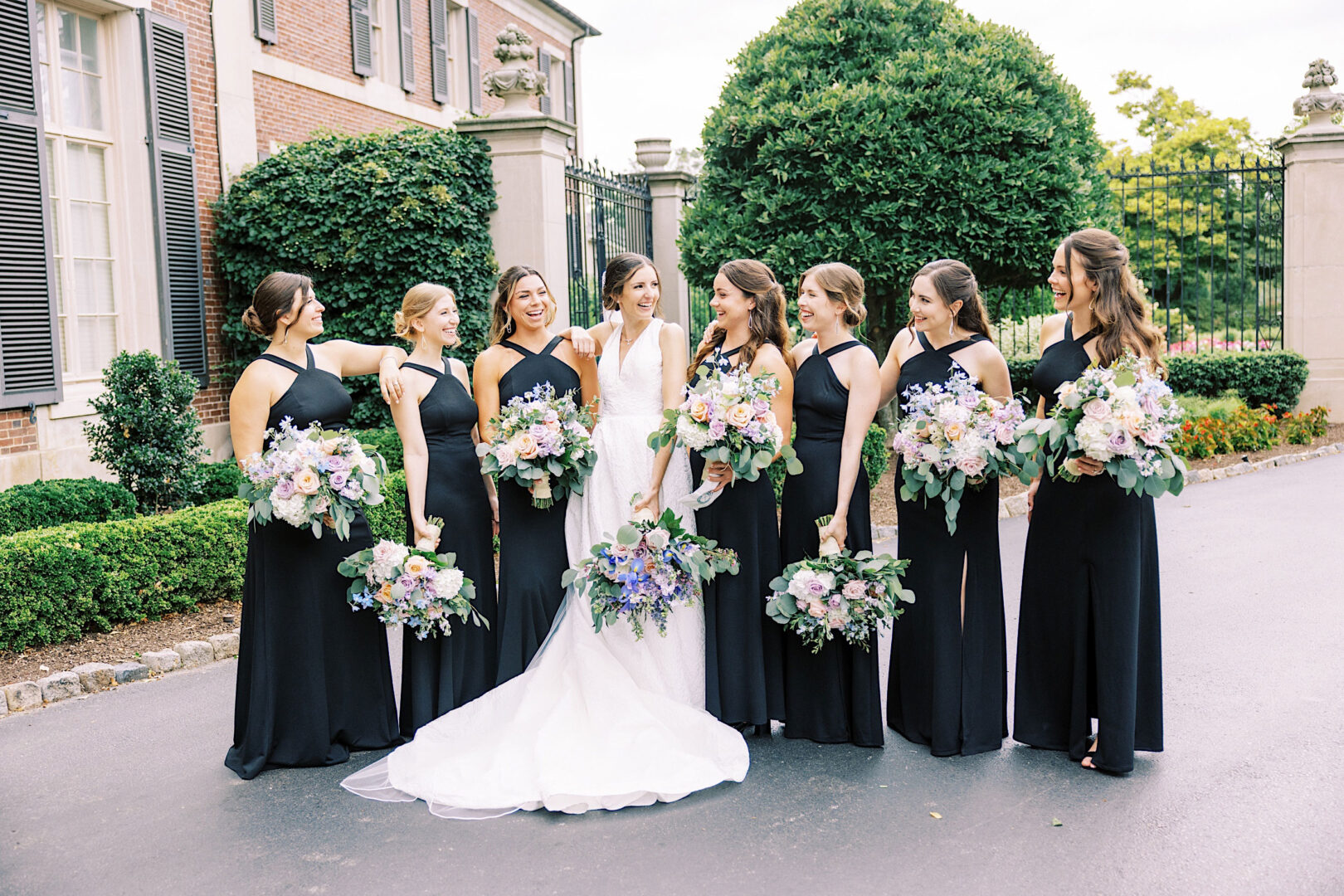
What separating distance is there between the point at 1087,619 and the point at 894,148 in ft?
24.6

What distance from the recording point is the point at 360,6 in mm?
16078

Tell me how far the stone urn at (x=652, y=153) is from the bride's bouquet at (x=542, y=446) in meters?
11.0

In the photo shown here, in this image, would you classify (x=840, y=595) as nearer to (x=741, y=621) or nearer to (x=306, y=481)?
(x=741, y=621)

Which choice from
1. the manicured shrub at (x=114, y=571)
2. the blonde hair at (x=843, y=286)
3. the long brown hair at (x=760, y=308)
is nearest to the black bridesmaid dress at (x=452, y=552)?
the long brown hair at (x=760, y=308)

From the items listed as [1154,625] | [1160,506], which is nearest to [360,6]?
[1160,506]

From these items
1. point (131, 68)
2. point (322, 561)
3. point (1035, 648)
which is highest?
point (131, 68)

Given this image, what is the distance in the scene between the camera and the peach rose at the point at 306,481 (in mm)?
4539

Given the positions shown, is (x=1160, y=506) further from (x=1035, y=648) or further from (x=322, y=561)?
(x=322, y=561)

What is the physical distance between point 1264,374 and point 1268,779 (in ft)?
40.0

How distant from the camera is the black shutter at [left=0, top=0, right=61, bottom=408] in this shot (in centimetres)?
919

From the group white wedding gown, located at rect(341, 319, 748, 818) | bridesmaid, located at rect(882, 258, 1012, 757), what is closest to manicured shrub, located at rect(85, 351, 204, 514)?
white wedding gown, located at rect(341, 319, 748, 818)

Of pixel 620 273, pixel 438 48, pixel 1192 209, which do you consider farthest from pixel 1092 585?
pixel 1192 209

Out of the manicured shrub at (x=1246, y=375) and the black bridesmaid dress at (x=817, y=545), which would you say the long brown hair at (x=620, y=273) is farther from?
the manicured shrub at (x=1246, y=375)

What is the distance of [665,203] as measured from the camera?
1551 centimetres
